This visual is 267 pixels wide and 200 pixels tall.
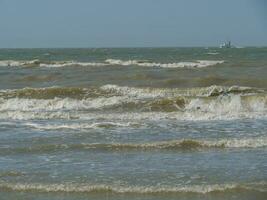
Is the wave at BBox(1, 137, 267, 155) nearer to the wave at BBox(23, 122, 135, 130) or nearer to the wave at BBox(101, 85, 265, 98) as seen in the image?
the wave at BBox(23, 122, 135, 130)

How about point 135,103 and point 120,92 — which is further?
point 120,92

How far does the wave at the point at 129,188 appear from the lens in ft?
25.1

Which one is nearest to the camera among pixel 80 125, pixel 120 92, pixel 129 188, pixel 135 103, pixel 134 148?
pixel 129 188

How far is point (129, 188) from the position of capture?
7.79 meters

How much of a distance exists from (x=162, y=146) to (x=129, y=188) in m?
3.19

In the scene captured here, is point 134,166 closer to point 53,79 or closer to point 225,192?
point 225,192

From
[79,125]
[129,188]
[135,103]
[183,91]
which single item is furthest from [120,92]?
[129,188]

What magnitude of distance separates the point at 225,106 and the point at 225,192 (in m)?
10.5

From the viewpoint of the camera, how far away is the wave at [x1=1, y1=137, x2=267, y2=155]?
10.8 meters

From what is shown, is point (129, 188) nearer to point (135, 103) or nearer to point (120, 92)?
point (135, 103)

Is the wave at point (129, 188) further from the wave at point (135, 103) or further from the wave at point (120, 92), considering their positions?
the wave at point (120, 92)

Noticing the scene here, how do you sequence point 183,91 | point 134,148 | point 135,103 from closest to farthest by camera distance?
point 134,148 → point 135,103 → point 183,91

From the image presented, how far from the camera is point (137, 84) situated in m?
25.4

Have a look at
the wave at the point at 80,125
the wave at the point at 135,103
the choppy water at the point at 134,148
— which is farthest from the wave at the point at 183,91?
the wave at the point at 80,125
